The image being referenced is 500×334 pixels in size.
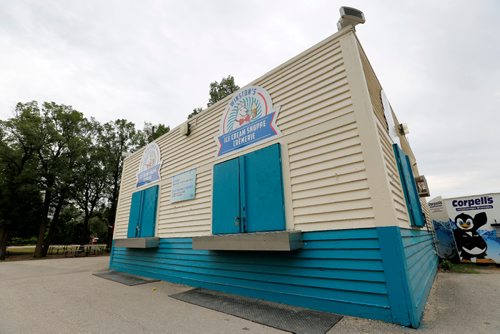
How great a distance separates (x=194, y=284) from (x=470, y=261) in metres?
8.86

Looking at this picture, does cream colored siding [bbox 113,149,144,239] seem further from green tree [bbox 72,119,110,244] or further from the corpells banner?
green tree [bbox 72,119,110,244]

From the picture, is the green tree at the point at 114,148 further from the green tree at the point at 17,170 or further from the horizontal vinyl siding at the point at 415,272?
the horizontal vinyl siding at the point at 415,272

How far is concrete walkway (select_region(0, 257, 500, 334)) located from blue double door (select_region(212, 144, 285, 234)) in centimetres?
132

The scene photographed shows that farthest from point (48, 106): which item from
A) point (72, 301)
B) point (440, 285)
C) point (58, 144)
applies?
point (440, 285)

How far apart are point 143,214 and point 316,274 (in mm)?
5163

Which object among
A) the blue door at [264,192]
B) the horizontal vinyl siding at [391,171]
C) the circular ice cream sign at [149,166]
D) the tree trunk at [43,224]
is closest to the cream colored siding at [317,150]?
the blue door at [264,192]

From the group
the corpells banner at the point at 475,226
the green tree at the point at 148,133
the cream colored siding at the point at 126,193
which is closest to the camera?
the corpells banner at the point at 475,226

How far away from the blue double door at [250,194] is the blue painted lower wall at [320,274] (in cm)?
48

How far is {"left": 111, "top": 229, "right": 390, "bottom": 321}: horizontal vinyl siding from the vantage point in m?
2.48

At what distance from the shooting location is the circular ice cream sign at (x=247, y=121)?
3.99 meters

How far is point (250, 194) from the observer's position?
377cm

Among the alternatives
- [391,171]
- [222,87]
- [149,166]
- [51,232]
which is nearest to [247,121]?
[391,171]

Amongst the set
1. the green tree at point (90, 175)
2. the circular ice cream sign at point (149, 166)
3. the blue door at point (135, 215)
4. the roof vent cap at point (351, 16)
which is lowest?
the blue door at point (135, 215)

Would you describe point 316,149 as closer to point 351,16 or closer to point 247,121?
point 247,121
